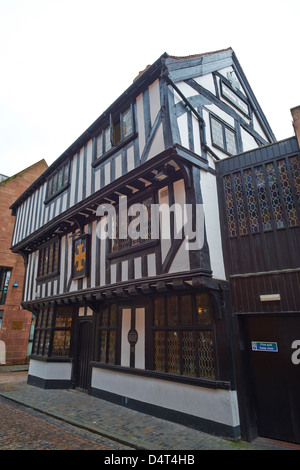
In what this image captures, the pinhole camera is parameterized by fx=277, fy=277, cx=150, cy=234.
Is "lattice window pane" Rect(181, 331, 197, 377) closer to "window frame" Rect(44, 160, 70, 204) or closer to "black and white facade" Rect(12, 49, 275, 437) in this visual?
"black and white facade" Rect(12, 49, 275, 437)

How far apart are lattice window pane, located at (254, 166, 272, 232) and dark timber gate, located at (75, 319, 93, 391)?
6.08m

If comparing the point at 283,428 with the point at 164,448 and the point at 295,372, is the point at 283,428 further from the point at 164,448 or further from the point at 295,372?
the point at 164,448

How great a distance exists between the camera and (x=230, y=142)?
7883mm

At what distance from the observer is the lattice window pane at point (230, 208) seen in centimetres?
594

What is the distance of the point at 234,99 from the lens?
28.9 feet

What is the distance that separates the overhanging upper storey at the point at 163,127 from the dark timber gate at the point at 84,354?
144 inches

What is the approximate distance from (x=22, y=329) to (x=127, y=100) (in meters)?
13.4

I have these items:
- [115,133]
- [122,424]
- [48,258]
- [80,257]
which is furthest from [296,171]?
[48,258]

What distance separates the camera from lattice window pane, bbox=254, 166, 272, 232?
552 cm

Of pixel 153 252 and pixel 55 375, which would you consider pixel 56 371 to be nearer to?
pixel 55 375

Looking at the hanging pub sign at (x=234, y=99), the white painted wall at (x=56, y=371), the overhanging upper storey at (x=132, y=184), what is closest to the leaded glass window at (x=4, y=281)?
the overhanging upper storey at (x=132, y=184)

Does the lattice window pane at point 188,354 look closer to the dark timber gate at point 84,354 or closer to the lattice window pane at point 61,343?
the dark timber gate at point 84,354

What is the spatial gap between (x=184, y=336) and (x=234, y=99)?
735 centimetres
